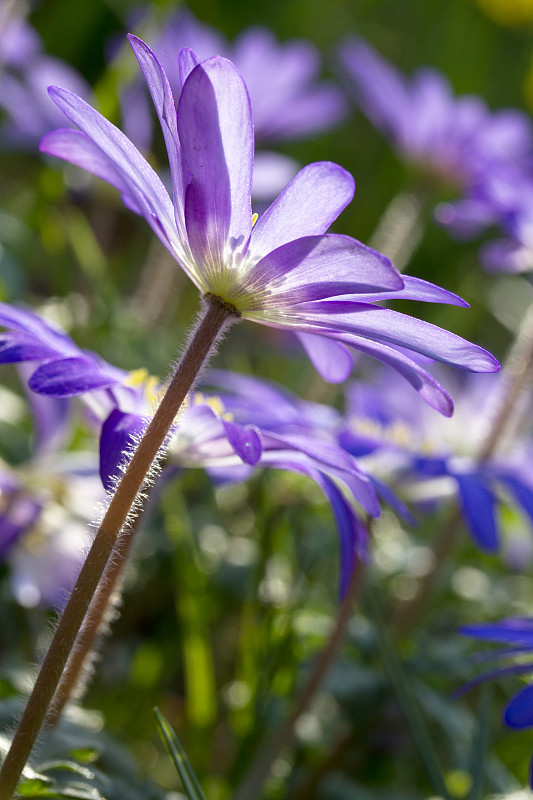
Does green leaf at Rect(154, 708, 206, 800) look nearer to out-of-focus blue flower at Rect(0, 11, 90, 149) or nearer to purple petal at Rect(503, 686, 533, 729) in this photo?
purple petal at Rect(503, 686, 533, 729)

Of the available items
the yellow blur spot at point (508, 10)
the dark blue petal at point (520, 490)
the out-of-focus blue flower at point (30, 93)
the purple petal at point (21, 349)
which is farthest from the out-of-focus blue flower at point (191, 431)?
the yellow blur spot at point (508, 10)

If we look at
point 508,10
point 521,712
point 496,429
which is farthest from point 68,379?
point 508,10

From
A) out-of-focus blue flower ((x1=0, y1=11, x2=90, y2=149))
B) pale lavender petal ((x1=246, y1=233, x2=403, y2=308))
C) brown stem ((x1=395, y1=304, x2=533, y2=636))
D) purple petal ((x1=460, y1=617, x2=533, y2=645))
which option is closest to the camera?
pale lavender petal ((x1=246, y1=233, x2=403, y2=308))

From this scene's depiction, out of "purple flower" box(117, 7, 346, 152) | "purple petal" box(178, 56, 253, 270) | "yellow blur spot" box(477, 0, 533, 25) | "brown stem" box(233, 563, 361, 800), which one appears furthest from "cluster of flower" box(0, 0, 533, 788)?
"yellow blur spot" box(477, 0, 533, 25)

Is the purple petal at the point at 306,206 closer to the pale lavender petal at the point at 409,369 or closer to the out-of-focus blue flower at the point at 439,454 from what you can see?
the pale lavender petal at the point at 409,369

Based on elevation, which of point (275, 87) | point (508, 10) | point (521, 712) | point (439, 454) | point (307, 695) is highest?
point (508, 10)

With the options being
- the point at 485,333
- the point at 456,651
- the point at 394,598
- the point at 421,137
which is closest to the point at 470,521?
the point at 456,651

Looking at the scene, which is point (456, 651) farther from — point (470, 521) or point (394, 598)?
point (394, 598)

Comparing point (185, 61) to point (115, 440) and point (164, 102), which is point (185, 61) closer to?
point (164, 102)
